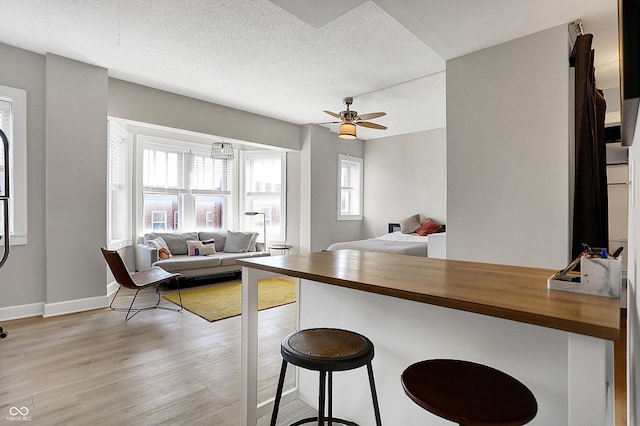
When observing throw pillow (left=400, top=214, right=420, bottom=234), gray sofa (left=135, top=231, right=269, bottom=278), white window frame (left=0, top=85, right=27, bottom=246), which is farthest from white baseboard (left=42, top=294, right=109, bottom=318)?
throw pillow (left=400, top=214, right=420, bottom=234)

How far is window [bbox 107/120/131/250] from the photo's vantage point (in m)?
4.86

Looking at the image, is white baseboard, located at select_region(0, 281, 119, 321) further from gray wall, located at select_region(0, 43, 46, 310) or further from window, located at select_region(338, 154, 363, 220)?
window, located at select_region(338, 154, 363, 220)

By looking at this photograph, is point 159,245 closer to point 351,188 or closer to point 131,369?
point 131,369

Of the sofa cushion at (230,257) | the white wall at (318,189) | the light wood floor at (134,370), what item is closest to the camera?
the light wood floor at (134,370)

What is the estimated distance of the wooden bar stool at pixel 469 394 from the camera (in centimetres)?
89

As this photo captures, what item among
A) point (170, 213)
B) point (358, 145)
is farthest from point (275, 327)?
point (358, 145)

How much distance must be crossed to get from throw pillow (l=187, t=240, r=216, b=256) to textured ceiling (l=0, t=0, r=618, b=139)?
2.48m

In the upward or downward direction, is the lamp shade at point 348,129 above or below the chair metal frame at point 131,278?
above

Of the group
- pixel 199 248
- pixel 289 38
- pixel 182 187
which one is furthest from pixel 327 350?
pixel 182 187

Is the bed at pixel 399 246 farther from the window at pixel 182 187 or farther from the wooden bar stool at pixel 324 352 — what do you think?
the wooden bar stool at pixel 324 352

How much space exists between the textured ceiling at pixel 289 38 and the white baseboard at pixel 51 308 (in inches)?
106

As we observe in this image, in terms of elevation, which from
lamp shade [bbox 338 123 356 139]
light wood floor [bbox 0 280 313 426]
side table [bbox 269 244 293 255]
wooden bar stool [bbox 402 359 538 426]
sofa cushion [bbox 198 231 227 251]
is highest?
lamp shade [bbox 338 123 356 139]

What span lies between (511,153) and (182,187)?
5.39 m

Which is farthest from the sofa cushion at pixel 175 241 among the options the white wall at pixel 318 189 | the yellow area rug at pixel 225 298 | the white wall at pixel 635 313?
the white wall at pixel 635 313
